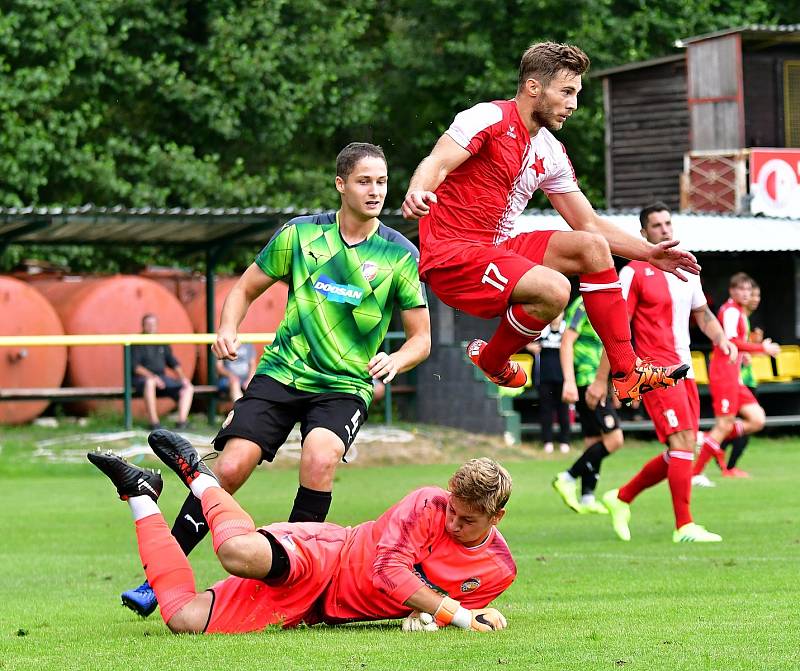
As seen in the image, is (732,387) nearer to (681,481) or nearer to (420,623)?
(681,481)

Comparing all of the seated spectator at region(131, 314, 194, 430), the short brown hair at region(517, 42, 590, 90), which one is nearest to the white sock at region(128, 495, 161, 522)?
the short brown hair at region(517, 42, 590, 90)

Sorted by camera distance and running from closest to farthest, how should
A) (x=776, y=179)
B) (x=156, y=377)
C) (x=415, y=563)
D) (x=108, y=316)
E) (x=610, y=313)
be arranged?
(x=415, y=563) < (x=610, y=313) < (x=156, y=377) < (x=108, y=316) < (x=776, y=179)

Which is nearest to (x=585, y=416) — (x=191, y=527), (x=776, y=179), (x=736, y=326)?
(x=736, y=326)

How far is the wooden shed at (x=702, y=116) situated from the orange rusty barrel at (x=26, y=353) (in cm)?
1458

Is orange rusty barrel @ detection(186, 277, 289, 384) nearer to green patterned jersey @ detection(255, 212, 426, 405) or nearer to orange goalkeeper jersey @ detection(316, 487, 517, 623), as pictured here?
green patterned jersey @ detection(255, 212, 426, 405)

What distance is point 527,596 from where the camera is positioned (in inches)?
360

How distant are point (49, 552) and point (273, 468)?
9659mm

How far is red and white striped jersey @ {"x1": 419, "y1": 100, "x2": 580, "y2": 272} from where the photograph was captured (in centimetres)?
845

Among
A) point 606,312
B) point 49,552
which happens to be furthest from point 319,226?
point 49,552

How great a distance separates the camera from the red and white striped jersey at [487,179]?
8453 mm

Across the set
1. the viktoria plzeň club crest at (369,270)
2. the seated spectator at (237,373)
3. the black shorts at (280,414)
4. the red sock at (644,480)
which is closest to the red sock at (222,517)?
the black shorts at (280,414)

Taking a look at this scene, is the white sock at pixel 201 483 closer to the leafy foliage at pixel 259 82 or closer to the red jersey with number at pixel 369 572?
the red jersey with number at pixel 369 572

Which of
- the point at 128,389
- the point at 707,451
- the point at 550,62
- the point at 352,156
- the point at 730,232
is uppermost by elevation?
the point at 550,62

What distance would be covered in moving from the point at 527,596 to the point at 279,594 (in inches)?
84.4
